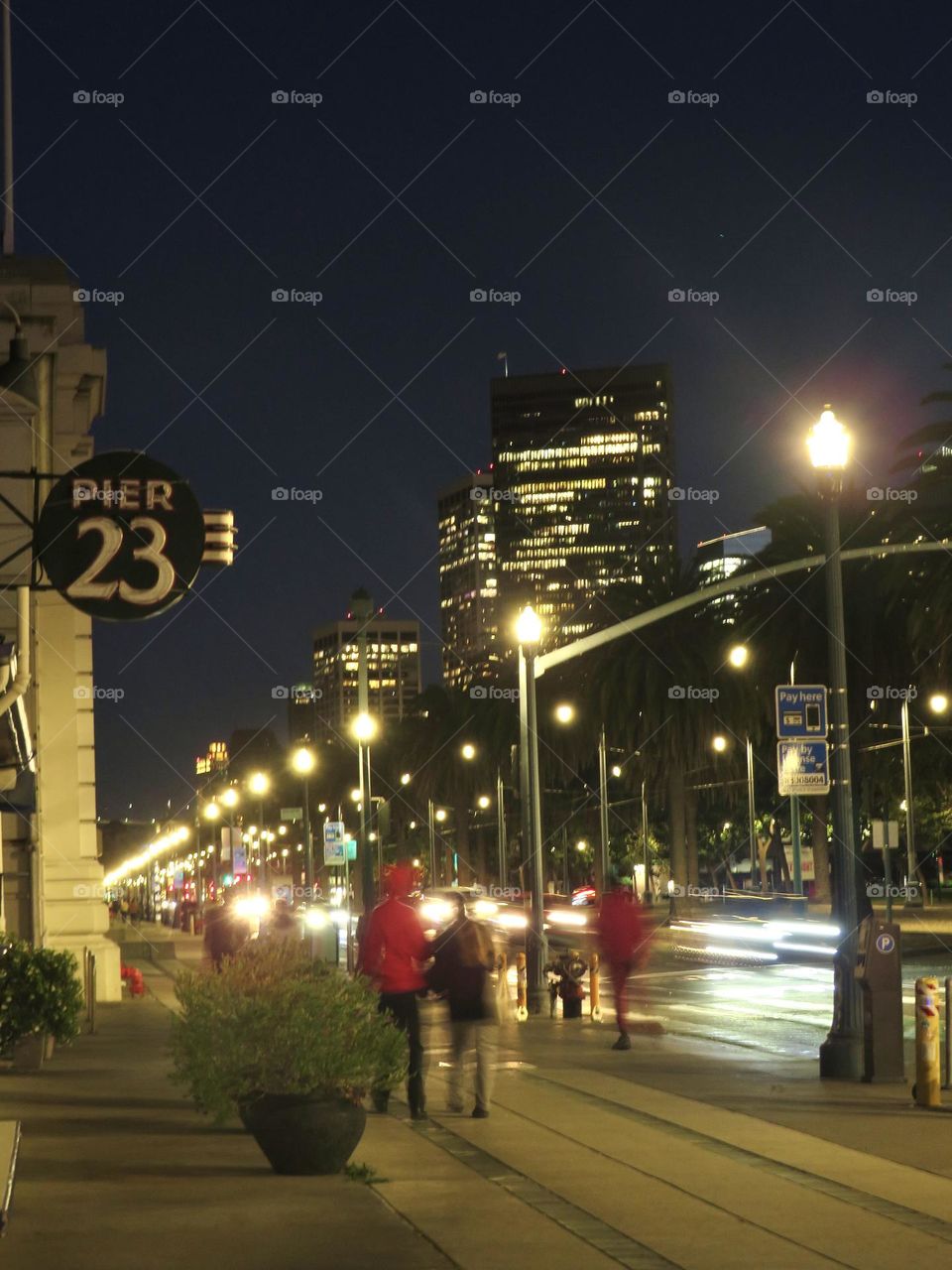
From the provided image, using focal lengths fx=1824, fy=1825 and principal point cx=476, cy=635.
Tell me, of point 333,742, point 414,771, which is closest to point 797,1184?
point 414,771

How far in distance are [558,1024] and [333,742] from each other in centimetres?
10166

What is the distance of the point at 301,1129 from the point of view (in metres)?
11.3

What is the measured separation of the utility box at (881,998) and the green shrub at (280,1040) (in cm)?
655

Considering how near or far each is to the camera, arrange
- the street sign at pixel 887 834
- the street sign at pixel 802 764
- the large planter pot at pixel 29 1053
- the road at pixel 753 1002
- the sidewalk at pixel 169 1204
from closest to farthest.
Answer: the sidewalk at pixel 169 1204
the large planter pot at pixel 29 1053
the street sign at pixel 802 764
the road at pixel 753 1002
the street sign at pixel 887 834

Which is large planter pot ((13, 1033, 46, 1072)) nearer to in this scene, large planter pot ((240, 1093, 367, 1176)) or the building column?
large planter pot ((240, 1093, 367, 1176))

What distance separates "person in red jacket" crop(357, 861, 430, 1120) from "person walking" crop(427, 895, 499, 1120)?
13.5 inches

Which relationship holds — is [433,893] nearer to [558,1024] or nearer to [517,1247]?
[558,1024]

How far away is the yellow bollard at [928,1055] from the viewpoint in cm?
1527

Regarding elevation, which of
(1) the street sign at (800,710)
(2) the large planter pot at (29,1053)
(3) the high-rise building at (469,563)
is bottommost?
(2) the large planter pot at (29,1053)

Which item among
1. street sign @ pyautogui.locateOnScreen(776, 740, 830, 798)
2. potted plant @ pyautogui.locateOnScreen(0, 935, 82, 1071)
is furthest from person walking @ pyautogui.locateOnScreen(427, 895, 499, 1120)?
street sign @ pyautogui.locateOnScreen(776, 740, 830, 798)

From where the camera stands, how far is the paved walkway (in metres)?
9.23

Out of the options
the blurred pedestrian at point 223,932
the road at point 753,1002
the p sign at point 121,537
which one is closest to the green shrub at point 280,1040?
the p sign at point 121,537

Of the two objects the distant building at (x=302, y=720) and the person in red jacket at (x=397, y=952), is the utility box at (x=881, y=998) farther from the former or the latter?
the distant building at (x=302, y=720)

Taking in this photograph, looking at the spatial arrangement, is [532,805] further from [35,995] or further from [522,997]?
[35,995]
